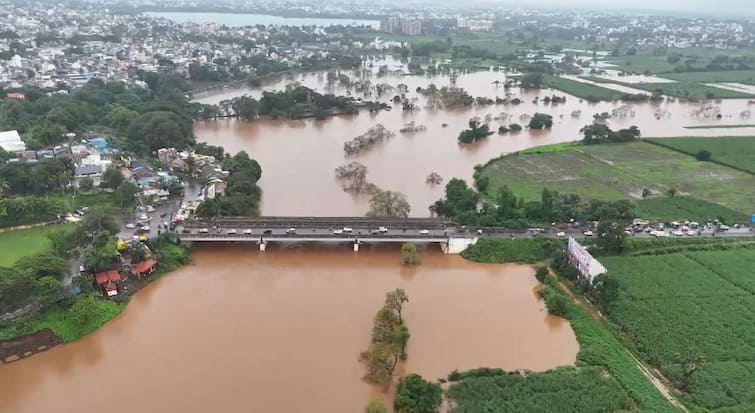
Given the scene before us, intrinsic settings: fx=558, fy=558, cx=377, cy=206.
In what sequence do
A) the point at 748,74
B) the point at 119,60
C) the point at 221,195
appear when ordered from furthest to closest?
1. the point at 748,74
2. the point at 119,60
3. the point at 221,195

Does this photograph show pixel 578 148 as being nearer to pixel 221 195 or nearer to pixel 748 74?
pixel 221 195

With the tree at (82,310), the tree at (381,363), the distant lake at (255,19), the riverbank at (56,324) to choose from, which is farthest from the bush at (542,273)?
the distant lake at (255,19)

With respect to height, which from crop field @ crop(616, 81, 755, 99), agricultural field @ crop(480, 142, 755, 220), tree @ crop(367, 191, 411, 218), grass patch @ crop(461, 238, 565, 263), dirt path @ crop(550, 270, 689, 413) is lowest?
dirt path @ crop(550, 270, 689, 413)

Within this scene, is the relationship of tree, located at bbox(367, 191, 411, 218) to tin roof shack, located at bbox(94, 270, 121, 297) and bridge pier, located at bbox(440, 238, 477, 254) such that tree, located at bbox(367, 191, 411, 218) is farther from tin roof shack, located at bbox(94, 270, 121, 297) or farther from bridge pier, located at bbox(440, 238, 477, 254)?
tin roof shack, located at bbox(94, 270, 121, 297)

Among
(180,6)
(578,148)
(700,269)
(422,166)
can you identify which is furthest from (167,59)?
(180,6)

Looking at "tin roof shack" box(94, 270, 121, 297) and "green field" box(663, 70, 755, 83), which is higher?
"green field" box(663, 70, 755, 83)

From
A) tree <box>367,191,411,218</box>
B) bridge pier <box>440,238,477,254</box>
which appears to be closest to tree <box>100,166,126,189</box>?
tree <box>367,191,411,218</box>
